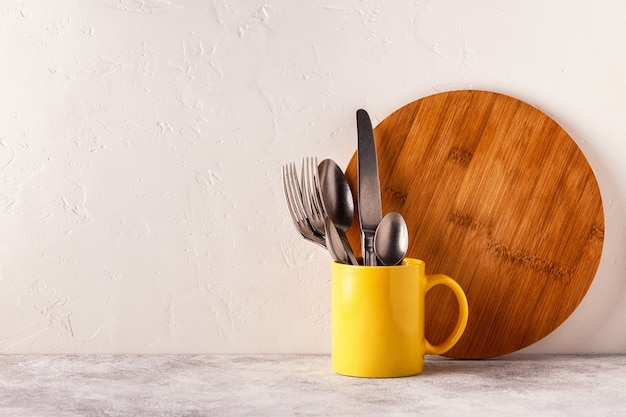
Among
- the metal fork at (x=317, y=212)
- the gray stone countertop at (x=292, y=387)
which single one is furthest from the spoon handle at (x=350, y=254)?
the gray stone countertop at (x=292, y=387)

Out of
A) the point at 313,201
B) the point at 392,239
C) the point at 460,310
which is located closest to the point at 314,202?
the point at 313,201

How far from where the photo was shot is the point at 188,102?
1080 millimetres

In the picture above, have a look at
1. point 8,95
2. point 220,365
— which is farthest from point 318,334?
point 8,95

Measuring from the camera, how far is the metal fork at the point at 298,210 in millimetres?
1017

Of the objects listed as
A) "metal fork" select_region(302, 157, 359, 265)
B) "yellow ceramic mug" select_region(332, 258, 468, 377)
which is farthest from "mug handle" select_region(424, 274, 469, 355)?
"metal fork" select_region(302, 157, 359, 265)

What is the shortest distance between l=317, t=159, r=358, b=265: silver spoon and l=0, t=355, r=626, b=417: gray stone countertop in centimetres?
21

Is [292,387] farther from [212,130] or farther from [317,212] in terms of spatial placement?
[212,130]

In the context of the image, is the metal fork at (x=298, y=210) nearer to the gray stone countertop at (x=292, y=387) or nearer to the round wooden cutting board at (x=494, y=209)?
the round wooden cutting board at (x=494, y=209)

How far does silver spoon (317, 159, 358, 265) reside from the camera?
3.41 feet

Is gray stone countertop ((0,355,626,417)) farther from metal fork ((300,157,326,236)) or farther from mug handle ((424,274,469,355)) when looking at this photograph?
metal fork ((300,157,326,236))

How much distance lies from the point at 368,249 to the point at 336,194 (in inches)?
3.6

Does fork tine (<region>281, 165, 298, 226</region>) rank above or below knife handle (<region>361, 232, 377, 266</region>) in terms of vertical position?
above

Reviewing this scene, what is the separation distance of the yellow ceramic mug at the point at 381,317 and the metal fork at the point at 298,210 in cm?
6

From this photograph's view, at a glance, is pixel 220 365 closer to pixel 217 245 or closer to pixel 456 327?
pixel 217 245
